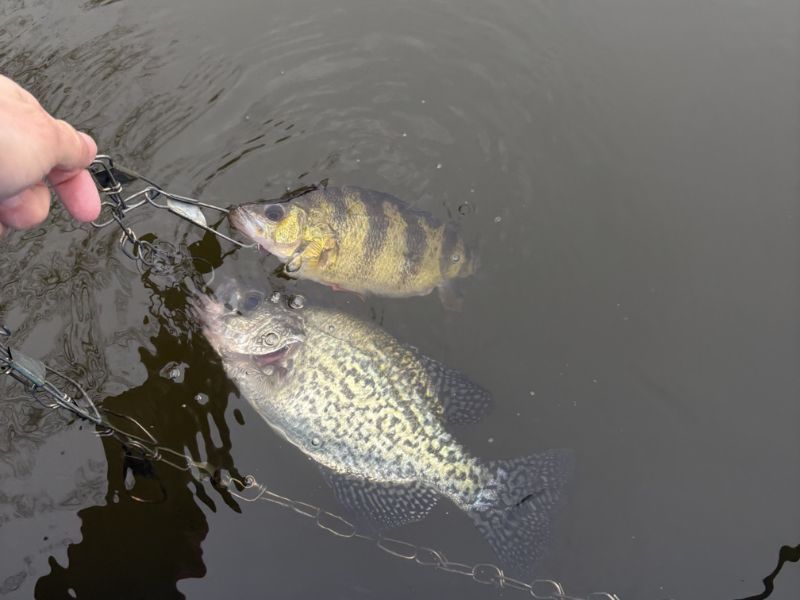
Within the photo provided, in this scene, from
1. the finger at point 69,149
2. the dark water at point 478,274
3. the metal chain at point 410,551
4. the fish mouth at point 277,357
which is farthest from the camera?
the fish mouth at point 277,357

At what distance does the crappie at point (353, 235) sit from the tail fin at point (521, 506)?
1623 mm

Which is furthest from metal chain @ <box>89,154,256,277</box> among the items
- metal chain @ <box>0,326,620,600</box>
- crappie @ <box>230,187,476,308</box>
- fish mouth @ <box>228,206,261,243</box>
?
metal chain @ <box>0,326,620,600</box>

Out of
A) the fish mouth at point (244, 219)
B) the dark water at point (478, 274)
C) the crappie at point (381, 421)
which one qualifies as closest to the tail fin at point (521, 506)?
the crappie at point (381, 421)

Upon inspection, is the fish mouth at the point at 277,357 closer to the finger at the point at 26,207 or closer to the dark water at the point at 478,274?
the dark water at the point at 478,274

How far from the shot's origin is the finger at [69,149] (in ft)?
6.67

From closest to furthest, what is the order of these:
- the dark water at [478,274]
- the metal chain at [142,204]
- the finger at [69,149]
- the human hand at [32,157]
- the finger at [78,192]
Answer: the human hand at [32,157] → the finger at [69,149] → the finger at [78,192] → the metal chain at [142,204] → the dark water at [478,274]

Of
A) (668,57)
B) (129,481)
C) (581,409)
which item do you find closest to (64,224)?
(129,481)

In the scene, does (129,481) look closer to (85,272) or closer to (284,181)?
(85,272)

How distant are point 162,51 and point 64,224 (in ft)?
7.08

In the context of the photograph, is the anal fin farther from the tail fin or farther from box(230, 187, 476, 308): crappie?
box(230, 187, 476, 308): crappie

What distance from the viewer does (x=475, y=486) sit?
12.1 ft

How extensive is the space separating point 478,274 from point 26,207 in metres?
3.29

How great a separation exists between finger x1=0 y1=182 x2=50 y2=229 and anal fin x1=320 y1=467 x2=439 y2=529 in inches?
95.0

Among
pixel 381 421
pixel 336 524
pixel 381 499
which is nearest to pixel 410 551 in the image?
pixel 381 499
